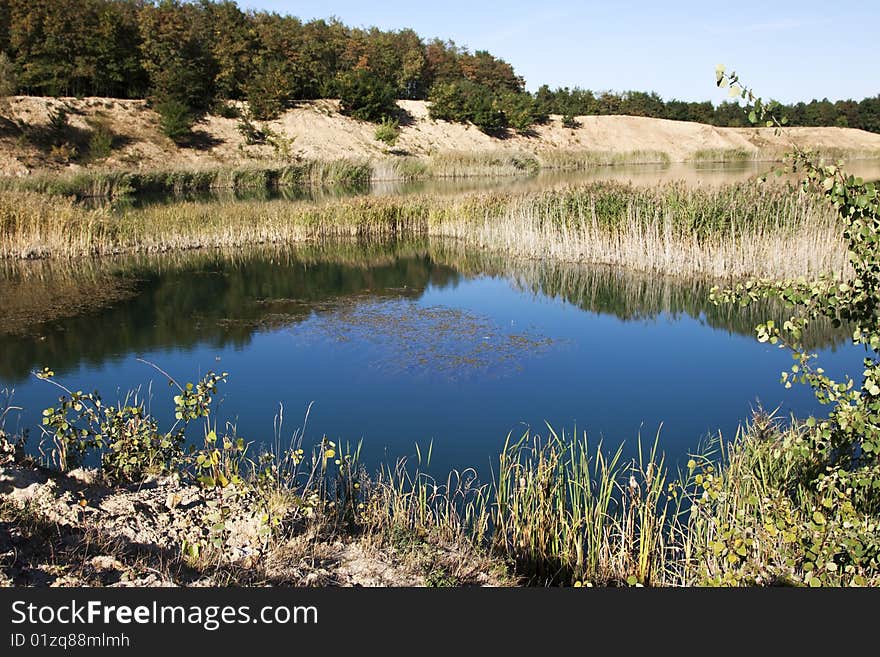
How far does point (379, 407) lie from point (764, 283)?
466 cm

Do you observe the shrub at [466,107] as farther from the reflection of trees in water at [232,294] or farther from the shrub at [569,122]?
the reflection of trees in water at [232,294]

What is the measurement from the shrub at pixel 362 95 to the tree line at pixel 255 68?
9cm

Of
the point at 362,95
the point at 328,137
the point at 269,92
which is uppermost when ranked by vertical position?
the point at 362,95

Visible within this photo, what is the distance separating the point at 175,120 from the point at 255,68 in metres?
13.5

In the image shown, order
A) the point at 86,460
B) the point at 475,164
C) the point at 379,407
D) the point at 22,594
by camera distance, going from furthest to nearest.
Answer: the point at 475,164, the point at 379,407, the point at 86,460, the point at 22,594

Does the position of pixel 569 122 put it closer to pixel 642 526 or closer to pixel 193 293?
pixel 193 293

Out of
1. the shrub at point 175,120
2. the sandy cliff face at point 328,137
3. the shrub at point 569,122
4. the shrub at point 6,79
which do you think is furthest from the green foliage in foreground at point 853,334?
the shrub at point 569,122

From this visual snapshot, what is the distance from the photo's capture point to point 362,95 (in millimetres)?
59000

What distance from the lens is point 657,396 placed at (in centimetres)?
805

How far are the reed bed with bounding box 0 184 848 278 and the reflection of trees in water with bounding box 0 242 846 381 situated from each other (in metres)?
0.58

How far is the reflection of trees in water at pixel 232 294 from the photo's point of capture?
1047 centimetres

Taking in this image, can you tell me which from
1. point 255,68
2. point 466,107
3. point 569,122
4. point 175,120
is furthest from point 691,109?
point 175,120

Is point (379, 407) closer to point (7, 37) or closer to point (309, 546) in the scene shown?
point (309, 546)

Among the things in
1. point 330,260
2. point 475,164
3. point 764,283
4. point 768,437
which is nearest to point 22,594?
point 764,283
